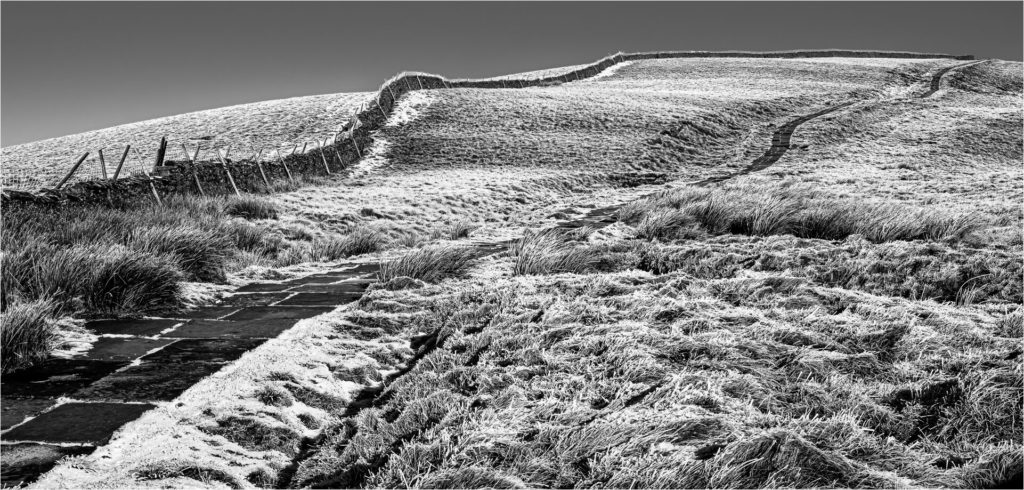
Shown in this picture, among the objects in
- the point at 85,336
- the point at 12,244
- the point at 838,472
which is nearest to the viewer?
the point at 838,472

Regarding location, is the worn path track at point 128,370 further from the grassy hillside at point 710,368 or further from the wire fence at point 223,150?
the wire fence at point 223,150

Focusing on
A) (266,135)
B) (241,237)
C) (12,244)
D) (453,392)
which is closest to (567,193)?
(241,237)

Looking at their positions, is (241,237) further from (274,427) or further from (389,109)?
(389,109)

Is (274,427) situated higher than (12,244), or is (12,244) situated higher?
(12,244)

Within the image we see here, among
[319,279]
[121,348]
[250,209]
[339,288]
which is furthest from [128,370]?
[250,209]

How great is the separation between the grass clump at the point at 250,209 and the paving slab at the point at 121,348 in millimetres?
7917

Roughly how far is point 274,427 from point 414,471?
95 centimetres

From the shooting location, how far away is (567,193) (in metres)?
17.9

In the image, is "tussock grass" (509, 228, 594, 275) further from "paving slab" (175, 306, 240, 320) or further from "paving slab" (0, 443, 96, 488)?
"paving slab" (0, 443, 96, 488)

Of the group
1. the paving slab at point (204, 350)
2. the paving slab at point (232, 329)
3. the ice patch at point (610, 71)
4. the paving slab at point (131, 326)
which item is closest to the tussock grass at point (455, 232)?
the paving slab at point (232, 329)

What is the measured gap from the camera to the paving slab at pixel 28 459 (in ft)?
8.99

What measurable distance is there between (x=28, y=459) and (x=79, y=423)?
377 mm

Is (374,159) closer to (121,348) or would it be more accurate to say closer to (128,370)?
(121,348)

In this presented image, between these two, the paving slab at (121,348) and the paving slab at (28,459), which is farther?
the paving slab at (121,348)
